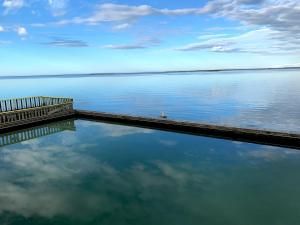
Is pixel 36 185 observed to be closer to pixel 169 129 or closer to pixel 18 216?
pixel 18 216

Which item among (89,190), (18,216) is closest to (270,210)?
(89,190)

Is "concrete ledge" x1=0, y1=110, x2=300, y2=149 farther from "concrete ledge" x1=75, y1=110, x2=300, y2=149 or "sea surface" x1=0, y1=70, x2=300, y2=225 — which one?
"sea surface" x1=0, y1=70, x2=300, y2=225

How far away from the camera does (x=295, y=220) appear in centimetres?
1024

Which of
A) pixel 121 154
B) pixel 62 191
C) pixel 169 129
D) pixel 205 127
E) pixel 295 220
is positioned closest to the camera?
pixel 295 220

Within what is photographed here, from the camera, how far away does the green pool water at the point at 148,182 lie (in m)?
10.7

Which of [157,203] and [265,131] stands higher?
[265,131]

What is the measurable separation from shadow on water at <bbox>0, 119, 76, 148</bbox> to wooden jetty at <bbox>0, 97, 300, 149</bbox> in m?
0.63

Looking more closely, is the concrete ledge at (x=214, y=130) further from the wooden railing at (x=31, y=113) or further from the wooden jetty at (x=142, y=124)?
the wooden railing at (x=31, y=113)

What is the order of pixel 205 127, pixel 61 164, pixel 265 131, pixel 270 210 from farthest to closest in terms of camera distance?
pixel 205 127 → pixel 265 131 → pixel 61 164 → pixel 270 210

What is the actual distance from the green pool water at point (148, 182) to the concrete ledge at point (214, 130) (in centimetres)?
82

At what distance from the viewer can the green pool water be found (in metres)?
10.7

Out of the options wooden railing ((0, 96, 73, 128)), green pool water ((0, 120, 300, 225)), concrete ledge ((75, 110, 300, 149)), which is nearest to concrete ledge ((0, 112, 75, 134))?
wooden railing ((0, 96, 73, 128))

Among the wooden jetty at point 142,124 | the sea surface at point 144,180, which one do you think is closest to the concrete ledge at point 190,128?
the wooden jetty at point 142,124

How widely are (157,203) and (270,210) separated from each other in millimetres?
4532
